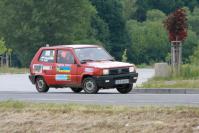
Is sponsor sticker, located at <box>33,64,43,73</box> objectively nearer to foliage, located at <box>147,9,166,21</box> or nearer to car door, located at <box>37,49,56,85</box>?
car door, located at <box>37,49,56,85</box>

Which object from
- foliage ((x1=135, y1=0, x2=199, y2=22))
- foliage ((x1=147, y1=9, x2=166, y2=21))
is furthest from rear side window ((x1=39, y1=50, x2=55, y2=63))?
foliage ((x1=135, y1=0, x2=199, y2=22))

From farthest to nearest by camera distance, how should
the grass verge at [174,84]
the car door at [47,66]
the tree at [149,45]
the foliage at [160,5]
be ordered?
the foliage at [160,5]
the tree at [149,45]
the grass verge at [174,84]
the car door at [47,66]

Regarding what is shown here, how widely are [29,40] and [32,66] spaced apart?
52712 millimetres

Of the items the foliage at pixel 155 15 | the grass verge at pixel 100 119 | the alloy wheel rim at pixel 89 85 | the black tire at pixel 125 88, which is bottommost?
the grass verge at pixel 100 119

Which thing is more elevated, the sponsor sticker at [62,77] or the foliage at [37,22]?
the foliage at [37,22]

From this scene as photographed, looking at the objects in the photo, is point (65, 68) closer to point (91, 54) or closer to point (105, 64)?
point (91, 54)

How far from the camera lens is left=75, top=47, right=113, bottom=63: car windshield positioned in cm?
2669

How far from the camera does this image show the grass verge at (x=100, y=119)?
45.7ft

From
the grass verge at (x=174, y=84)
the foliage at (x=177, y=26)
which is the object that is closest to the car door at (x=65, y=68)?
the grass verge at (x=174, y=84)

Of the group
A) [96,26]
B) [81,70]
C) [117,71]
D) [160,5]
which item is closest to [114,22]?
[96,26]

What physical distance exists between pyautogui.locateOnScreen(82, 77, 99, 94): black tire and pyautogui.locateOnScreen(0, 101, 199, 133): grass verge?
8.99m

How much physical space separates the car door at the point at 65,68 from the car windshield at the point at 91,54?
0.24 m

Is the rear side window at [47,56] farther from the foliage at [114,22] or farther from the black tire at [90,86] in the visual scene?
the foliage at [114,22]

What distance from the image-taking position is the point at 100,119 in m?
14.8
